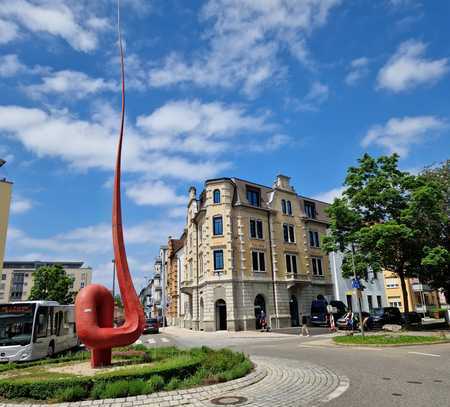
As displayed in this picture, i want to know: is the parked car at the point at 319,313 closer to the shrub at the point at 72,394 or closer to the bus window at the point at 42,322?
the bus window at the point at 42,322

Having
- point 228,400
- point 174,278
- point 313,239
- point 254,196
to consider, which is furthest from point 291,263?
point 228,400

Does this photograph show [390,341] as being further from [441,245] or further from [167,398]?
[167,398]

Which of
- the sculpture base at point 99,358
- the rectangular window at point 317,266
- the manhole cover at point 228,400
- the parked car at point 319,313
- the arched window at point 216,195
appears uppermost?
the arched window at point 216,195

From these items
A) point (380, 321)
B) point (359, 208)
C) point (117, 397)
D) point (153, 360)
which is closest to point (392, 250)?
point (359, 208)

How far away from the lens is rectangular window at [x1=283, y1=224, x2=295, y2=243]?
4175 centimetres

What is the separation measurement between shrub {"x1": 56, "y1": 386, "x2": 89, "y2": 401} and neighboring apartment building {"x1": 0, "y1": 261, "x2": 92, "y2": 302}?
105 m

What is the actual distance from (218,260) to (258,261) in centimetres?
438

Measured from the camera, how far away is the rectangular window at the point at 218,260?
121 feet

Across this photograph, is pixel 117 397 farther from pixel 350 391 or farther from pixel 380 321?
pixel 380 321

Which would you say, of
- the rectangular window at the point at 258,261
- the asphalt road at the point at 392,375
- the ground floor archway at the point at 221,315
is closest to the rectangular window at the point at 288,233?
the rectangular window at the point at 258,261

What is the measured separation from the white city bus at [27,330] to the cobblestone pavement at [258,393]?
28.5ft

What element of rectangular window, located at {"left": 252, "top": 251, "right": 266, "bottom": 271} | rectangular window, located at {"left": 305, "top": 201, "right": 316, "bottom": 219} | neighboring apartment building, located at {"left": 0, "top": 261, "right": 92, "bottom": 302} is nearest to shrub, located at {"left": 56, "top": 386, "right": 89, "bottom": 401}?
rectangular window, located at {"left": 252, "top": 251, "right": 266, "bottom": 271}

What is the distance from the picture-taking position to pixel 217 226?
37844 millimetres

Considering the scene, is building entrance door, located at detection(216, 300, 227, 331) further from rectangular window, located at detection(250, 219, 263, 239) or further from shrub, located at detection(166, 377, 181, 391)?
shrub, located at detection(166, 377, 181, 391)
